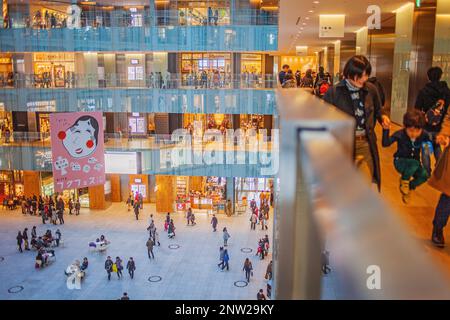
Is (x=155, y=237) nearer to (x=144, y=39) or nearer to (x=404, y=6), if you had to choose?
(x=144, y=39)

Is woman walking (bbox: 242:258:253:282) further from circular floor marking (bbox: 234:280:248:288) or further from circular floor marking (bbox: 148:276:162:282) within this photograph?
circular floor marking (bbox: 148:276:162:282)

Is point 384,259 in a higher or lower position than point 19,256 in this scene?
higher

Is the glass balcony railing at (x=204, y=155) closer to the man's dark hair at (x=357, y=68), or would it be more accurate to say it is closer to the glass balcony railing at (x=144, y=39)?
the glass balcony railing at (x=144, y=39)

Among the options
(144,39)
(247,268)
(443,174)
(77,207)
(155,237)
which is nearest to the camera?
(443,174)

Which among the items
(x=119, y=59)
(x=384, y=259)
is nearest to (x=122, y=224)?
(x=119, y=59)

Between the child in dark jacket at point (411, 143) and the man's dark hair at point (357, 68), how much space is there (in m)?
0.59

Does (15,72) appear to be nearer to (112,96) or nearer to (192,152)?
(112,96)

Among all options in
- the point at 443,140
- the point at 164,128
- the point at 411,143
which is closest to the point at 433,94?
the point at 443,140

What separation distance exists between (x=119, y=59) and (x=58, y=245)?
12842 millimetres

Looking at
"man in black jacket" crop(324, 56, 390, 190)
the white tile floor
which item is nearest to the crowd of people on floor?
the white tile floor

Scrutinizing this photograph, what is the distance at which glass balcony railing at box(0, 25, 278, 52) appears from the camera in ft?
80.6

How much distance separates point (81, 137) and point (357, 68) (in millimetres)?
16968

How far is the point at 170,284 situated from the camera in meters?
17.0

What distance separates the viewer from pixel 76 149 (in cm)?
1880
